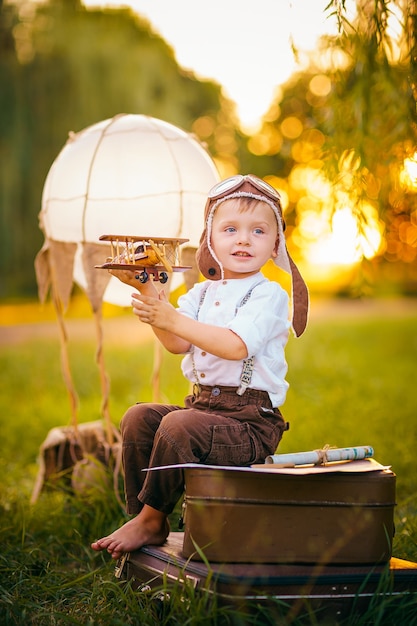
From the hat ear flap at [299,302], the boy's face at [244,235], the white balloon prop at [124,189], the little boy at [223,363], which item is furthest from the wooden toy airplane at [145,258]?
the white balloon prop at [124,189]

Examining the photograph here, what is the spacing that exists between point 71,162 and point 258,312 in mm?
1417

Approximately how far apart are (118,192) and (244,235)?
0.99 meters

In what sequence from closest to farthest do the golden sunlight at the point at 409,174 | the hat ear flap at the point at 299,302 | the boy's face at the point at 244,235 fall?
1. the boy's face at the point at 244,235
2. the hat ear flap at the point at 299,302
3. the golden sunlight at the point at 409,174

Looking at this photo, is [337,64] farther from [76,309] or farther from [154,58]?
[76,309]

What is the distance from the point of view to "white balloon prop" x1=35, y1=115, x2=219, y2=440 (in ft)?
11.2

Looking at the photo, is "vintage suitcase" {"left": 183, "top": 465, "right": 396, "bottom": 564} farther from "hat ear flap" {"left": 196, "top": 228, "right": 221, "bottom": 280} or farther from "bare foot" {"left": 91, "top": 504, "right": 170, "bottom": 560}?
"hat ear flap" {"left": 196, "top": 228, "right": 221, "bottom": 280}

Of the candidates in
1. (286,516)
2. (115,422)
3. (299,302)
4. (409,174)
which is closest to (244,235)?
(299,302)

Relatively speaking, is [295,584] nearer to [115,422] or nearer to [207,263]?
[207,263]

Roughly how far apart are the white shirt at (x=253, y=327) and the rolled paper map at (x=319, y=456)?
216mm

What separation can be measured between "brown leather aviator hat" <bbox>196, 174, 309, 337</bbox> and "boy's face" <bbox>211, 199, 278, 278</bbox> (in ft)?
0.10

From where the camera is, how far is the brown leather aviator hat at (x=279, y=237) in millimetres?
2617

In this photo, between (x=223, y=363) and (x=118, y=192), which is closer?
(x=223, y=363)

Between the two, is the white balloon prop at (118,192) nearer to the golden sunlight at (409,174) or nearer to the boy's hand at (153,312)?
the golden sunlight at (409,174)

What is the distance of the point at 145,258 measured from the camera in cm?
237
